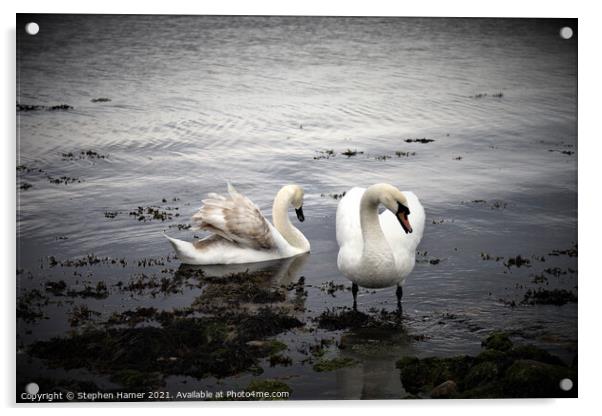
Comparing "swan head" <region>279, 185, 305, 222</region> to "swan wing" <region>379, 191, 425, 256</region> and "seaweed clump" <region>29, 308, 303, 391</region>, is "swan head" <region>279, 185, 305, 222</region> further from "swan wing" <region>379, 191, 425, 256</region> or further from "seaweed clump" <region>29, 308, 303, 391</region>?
"seaweed clump" <region>29, 308, 303, 391</region>

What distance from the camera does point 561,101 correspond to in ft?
32.4

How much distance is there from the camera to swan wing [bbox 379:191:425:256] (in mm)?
10023

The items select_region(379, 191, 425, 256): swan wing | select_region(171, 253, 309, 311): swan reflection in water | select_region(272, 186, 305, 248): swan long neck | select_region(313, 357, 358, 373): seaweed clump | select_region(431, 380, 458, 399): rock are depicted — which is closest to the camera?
select_region(431, 380, 458, 399): rock

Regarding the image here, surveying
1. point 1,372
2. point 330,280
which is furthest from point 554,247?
point 1,372

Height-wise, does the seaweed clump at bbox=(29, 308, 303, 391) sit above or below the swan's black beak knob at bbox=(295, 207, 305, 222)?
below

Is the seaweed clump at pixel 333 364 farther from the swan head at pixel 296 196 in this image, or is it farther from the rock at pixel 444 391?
the swan head at pixel 296 196

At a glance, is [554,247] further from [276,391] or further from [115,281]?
[115,281]

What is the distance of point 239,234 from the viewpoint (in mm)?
11250

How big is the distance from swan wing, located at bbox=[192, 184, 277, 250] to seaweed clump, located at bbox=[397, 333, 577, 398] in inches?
101

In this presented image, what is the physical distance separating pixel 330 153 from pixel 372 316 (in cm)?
170

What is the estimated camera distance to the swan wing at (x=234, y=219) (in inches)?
437

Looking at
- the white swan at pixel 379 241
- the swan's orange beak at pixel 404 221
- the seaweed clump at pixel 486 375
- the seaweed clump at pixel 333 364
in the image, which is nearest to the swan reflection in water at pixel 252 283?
the white swan at pixel 379 241

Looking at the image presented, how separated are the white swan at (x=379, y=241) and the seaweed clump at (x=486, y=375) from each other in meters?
0.84

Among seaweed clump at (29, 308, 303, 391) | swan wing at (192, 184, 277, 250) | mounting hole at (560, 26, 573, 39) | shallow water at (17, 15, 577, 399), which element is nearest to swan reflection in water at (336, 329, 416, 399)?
shallow water at (17, 15, 577, 399)
